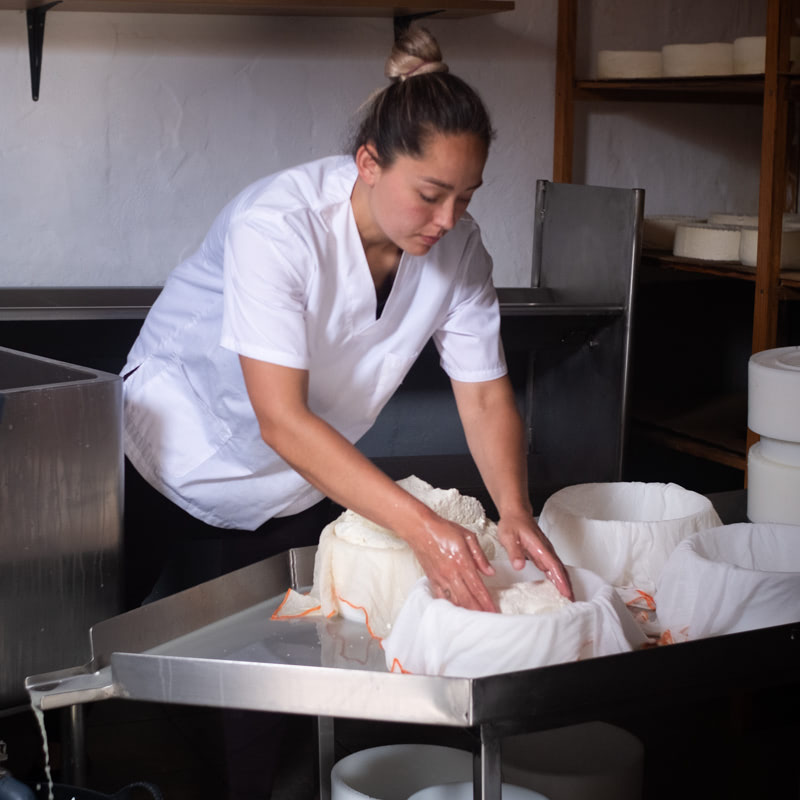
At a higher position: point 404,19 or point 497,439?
point 404,19

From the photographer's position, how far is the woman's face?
139cm

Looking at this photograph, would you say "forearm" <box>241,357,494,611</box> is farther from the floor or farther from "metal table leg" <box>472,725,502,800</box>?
the floor

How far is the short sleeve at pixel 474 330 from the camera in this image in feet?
5.62

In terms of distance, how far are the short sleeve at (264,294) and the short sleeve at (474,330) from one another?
0.32 metres

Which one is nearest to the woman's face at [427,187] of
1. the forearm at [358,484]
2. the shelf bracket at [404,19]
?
the forearm at [358,484]

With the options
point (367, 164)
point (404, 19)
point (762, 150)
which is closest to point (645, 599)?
point (367, 164)

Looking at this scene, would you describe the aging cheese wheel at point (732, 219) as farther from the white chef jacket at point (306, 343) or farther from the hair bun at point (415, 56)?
the hair bun at point (415, 56)

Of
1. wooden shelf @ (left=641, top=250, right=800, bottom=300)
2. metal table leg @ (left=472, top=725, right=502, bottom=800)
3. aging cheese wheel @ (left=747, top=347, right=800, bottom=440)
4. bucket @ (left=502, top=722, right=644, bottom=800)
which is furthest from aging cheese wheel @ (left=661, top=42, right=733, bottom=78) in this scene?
metal table leg @ (left=472, top=725, right=502, bottom=800)

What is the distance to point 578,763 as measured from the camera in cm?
159

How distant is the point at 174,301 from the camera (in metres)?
1.76

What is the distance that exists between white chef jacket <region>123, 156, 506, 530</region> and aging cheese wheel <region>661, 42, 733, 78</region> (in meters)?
1.52

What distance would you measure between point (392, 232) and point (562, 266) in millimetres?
1697

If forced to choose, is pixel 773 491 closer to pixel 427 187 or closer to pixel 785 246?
pixel 427 187

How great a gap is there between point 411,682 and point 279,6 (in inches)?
78.4
